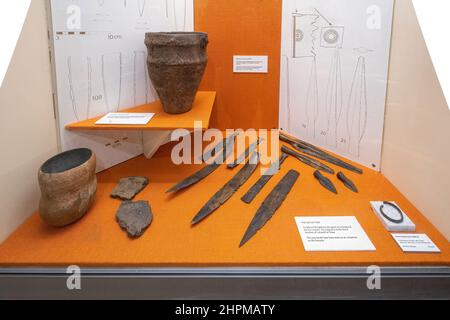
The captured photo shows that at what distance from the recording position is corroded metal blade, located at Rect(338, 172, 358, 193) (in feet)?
5.49

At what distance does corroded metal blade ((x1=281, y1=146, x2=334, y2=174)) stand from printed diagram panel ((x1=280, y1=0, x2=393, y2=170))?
17cm

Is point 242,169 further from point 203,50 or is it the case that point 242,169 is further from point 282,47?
point 282,47

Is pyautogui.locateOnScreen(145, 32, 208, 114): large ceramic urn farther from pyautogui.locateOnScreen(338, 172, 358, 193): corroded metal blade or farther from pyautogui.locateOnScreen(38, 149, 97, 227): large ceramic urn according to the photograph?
pyautogui.locateOnScreen(338, 172, 358, 193): corroded metal blade

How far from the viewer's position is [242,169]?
1876 millimetres

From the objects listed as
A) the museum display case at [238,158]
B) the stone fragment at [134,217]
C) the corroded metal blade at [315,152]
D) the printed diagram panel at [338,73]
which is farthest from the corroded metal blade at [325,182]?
the stone fragment at [134,217]

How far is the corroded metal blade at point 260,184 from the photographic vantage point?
5.27 feet

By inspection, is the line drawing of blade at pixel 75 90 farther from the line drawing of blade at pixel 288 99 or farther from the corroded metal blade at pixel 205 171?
the line drawing of blade at pixel 288 99

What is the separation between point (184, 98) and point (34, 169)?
27.2 inches

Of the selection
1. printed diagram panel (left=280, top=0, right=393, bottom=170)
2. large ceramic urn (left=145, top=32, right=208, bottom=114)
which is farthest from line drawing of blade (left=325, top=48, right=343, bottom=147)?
large ceramic urn (left=145, top=32, right=208, bottom=114)

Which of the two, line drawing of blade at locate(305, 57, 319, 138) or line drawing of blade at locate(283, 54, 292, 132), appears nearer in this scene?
line drawing of blade at locate(305, 57, 319, 138)

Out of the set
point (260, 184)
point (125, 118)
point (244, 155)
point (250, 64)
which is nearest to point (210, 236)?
point (260, 184)

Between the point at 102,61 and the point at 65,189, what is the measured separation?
0.66 m

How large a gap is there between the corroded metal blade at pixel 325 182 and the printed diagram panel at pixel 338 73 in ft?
0.93

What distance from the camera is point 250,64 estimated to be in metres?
2.28
